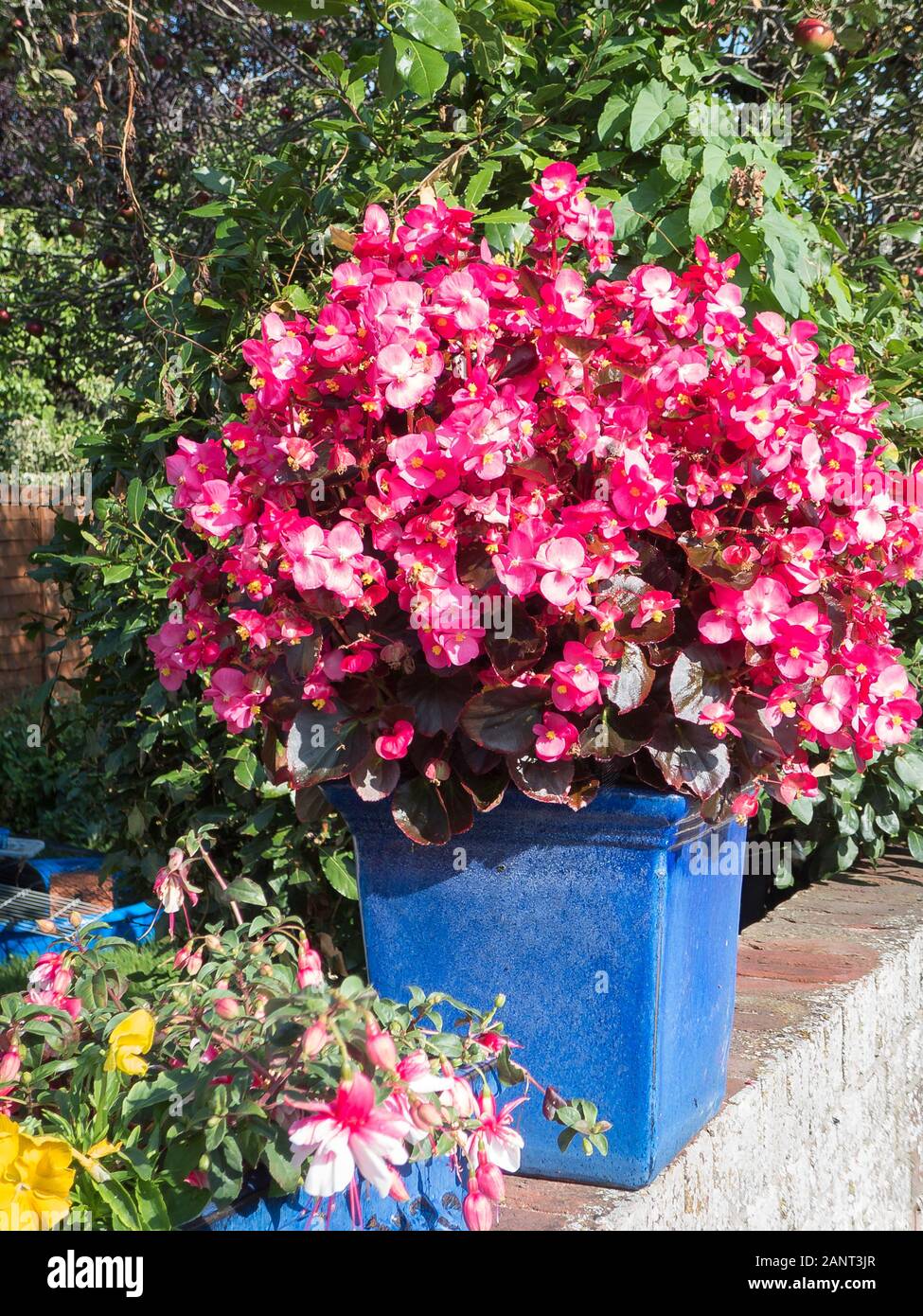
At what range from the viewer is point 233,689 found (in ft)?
4.60

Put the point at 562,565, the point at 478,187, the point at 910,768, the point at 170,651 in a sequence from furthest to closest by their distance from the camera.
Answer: the point at 910,768, the point at 478,187, the point at 170,651, the point at 562,565

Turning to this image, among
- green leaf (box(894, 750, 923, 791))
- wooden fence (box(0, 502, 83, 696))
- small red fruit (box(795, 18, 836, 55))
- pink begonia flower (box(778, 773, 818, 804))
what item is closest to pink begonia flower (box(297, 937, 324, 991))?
pink begonia flower (box(778, 773, 818, 804))

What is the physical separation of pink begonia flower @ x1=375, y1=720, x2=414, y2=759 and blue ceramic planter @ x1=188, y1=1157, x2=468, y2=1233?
1.31ft

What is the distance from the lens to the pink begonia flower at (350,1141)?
2.84 ft

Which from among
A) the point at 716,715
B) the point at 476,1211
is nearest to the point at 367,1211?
the point at 476,1211

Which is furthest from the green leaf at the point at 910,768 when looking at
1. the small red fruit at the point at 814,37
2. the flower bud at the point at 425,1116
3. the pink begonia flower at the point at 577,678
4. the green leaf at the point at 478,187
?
the flower bud at the point at 425,1116

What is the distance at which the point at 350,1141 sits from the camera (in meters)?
0.88

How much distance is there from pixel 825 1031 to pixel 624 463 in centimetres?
115

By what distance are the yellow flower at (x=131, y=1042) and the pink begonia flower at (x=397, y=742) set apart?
0.37m

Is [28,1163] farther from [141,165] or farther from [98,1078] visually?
[141,165]

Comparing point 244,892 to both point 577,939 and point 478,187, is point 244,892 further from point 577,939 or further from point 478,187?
point 478,187

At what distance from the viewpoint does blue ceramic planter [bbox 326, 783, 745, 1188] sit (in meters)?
1.37

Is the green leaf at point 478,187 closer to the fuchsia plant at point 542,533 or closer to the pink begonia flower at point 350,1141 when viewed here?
the fuchsia plant at point 542,533

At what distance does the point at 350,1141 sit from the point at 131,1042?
0.27 metres
